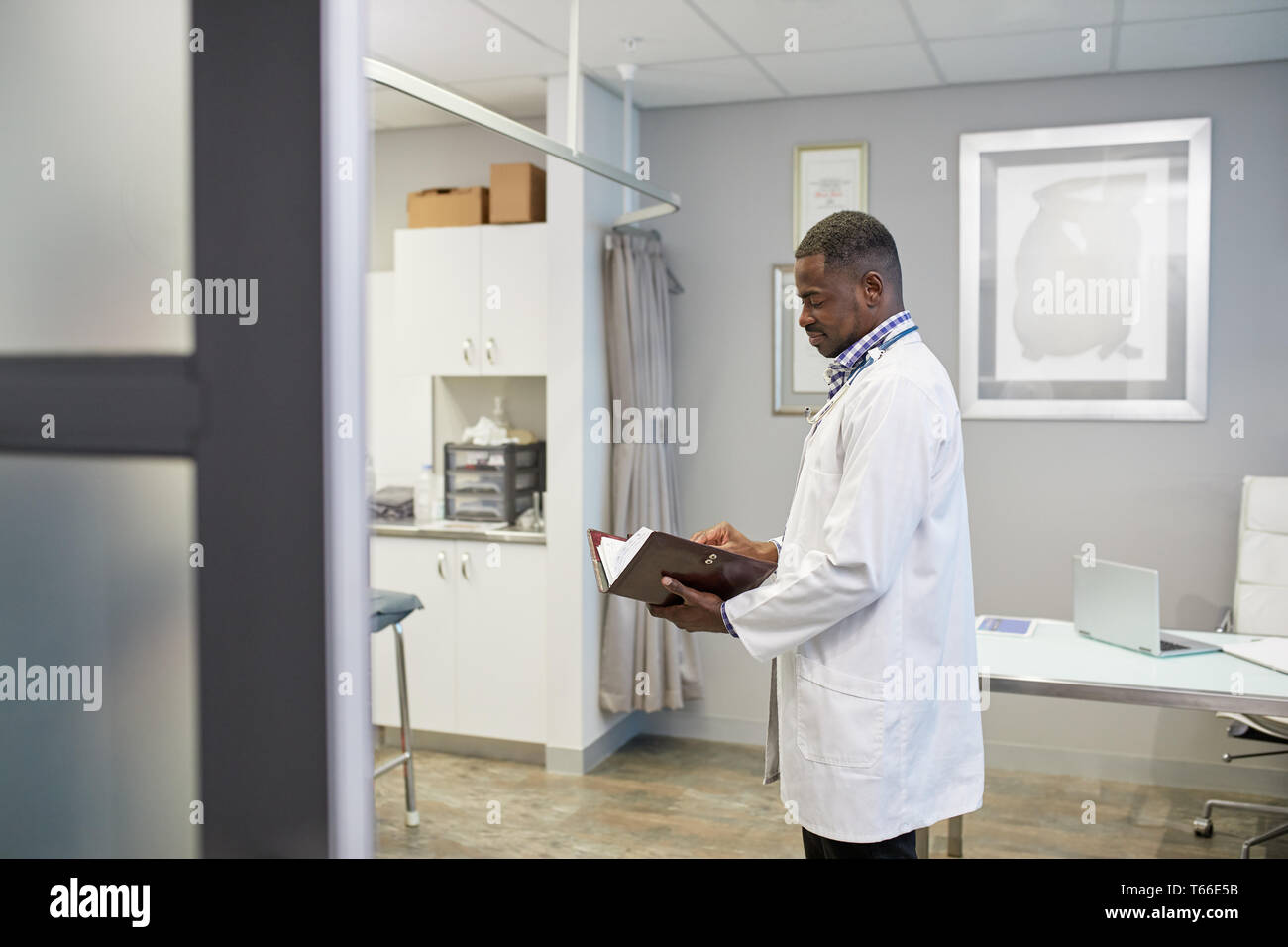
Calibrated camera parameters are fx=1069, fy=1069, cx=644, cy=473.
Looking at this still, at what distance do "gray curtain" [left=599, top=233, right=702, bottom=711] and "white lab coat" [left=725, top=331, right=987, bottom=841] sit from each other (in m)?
2.14

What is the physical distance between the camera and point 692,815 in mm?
3492

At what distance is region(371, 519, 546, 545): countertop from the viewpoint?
3922mm

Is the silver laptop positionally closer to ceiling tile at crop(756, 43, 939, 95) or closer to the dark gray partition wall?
ceiling tile at crop(756, 43, 939, 95)

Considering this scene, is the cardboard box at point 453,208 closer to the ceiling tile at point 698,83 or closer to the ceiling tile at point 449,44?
the ceiling tile at point 449,44

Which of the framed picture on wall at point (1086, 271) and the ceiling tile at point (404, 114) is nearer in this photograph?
the framed picture on wall at point (1086, 271)

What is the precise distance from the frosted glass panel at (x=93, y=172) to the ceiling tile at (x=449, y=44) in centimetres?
207

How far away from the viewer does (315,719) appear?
982mm

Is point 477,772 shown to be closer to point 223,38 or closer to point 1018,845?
point 1018,845

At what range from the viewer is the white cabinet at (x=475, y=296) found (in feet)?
13.1

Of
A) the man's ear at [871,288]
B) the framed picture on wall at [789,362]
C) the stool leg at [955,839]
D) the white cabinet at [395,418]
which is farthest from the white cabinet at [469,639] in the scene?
the man's ear at [871,288]

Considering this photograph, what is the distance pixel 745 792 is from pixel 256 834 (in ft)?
9.48

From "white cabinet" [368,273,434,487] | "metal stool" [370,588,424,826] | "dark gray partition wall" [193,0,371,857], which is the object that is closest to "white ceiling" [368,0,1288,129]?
"white cabinet" [368,273,434,487]

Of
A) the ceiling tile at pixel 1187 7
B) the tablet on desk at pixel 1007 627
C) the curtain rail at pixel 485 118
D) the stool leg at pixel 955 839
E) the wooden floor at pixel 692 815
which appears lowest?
the wooden floor at pixel 692 815
